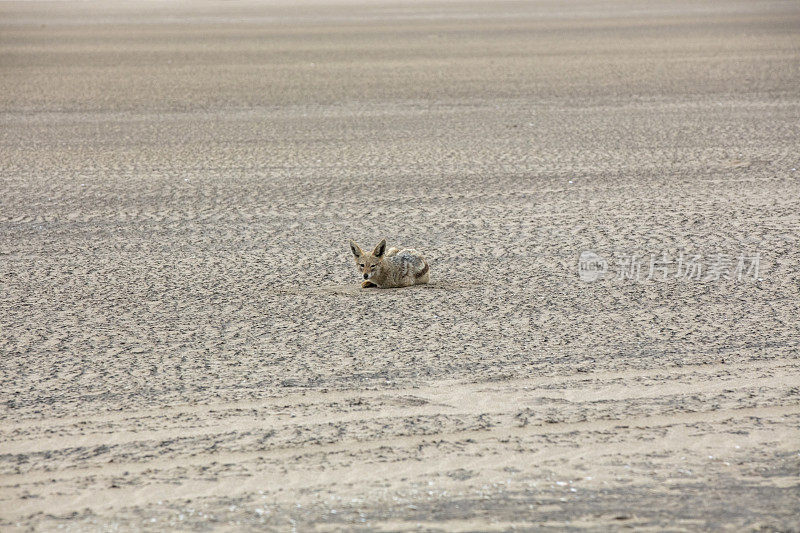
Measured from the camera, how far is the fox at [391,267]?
7.18 m

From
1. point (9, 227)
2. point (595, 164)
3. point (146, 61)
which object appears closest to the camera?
point (9, 227)

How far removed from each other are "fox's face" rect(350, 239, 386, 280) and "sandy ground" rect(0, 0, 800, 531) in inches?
6.1

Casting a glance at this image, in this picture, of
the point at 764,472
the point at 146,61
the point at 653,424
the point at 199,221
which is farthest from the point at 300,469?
the point at 146,61

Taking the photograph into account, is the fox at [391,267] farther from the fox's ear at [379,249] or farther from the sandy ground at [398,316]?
the sandy ground at [398,316]

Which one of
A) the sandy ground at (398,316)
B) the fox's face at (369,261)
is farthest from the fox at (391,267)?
the sandy ground at (398,316)

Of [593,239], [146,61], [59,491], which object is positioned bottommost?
[59,491]

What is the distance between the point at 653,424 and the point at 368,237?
443 centimetres

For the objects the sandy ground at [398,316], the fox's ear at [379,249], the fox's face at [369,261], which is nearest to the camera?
the sandy ground at [398,316]

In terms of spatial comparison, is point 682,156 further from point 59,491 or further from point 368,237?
point 59,491

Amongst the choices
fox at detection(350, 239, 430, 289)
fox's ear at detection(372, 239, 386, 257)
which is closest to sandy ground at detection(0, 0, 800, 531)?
fox at detection(350, 239, 430, 289)

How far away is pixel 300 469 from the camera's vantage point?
14.6ft

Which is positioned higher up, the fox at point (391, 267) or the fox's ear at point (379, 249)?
the fox's ear at point (379, 249)

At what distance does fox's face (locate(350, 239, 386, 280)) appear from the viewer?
7.13 m

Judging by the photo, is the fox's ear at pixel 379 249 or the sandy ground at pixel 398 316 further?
the fox's ear at pixel 379 249
